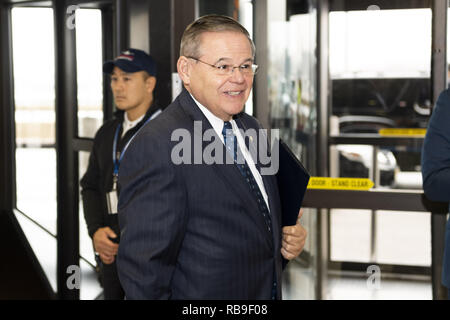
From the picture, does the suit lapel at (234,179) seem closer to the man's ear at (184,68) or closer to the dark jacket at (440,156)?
the man's ear at (184,68)

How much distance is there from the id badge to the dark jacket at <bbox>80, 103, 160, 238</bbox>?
1.8 inches

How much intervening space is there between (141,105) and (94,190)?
496 mm

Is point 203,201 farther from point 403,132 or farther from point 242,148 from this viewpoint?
point 403,132

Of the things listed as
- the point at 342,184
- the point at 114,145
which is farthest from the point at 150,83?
the point at 342,184

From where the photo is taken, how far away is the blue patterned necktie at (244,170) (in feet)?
5.16

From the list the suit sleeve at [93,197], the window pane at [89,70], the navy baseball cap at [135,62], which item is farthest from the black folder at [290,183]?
the window pane at [89,70]

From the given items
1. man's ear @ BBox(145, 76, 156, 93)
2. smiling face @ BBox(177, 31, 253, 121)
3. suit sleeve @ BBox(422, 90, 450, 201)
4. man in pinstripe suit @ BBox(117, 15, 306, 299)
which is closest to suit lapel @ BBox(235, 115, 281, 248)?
man in pinstripe suit @ BBox(117, 15, 306, 299)

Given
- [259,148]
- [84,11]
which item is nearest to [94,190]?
[84,11]

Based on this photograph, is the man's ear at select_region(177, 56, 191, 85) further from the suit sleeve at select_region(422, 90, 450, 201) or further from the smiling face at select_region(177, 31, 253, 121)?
the suit sleeve at select_region(422, 90, 450, 201)

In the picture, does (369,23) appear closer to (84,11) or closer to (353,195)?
(353,195)

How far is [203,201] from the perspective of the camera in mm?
1484

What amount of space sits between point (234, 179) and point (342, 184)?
5.69 feet

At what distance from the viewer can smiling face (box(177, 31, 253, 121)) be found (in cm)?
157

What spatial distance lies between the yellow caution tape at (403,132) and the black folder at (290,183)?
173cm
